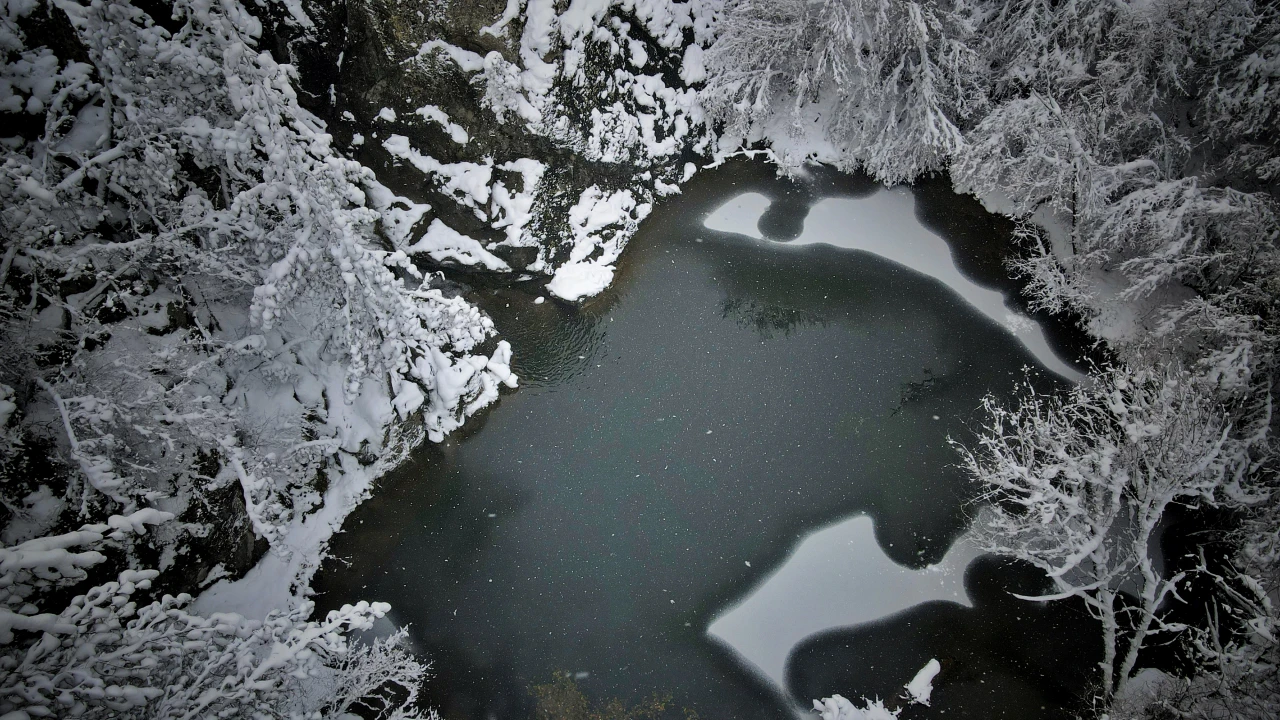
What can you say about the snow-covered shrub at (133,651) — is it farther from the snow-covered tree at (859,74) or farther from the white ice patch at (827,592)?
the snow-covered tree at (859,74)

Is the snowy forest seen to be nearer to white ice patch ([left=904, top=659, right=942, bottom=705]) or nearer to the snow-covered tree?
the snow-covered tree

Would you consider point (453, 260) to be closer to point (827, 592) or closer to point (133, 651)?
point (133, 651)

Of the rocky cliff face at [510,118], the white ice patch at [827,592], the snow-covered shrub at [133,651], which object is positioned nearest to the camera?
the snow-covered shrub at [133,651]

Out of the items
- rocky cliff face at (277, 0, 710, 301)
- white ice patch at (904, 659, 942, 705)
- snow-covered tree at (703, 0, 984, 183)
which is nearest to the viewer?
white ice patch at (904, 659, 942, 705)

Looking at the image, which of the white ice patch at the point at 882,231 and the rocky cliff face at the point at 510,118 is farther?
the white ice patch at the point at 882,231

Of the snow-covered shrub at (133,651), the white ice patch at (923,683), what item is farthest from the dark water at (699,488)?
the snow-covered shrub at (133,651)

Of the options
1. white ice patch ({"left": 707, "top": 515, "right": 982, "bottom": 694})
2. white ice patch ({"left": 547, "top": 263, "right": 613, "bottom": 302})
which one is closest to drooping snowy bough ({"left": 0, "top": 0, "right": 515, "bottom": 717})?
white ice patch ({"left": 547, "top": 263, "right": 613, "bottom": 302})
